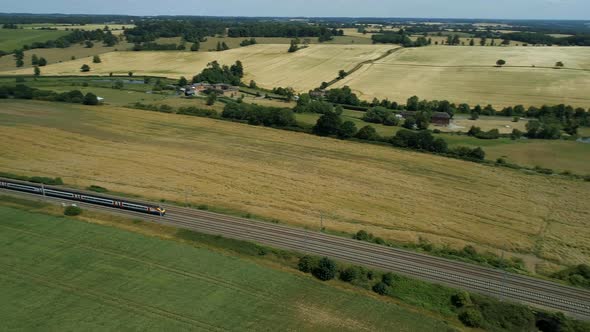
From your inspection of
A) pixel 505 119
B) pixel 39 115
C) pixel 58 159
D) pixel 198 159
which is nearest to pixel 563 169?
pixel 505 119

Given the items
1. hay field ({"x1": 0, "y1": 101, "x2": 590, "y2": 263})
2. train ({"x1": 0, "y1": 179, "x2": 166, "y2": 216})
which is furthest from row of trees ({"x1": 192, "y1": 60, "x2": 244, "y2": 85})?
train ({"x1": 0, "y1": 179, "x2": 166, "y2": 216})

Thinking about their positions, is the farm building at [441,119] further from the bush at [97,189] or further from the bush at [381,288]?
the bush at [97,189]

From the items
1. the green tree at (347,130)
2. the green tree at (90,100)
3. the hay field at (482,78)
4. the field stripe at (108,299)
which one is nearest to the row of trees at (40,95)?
the green tree at (90,100)

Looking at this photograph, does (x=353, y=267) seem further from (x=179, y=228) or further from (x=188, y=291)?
(x=179, y=228)

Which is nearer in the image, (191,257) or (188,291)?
(188,291)

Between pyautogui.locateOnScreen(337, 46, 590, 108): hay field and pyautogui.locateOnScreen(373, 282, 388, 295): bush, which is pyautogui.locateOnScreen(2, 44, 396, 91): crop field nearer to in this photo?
pyautogui.locateOnScreen(337, 46, 590, 108): hay field
